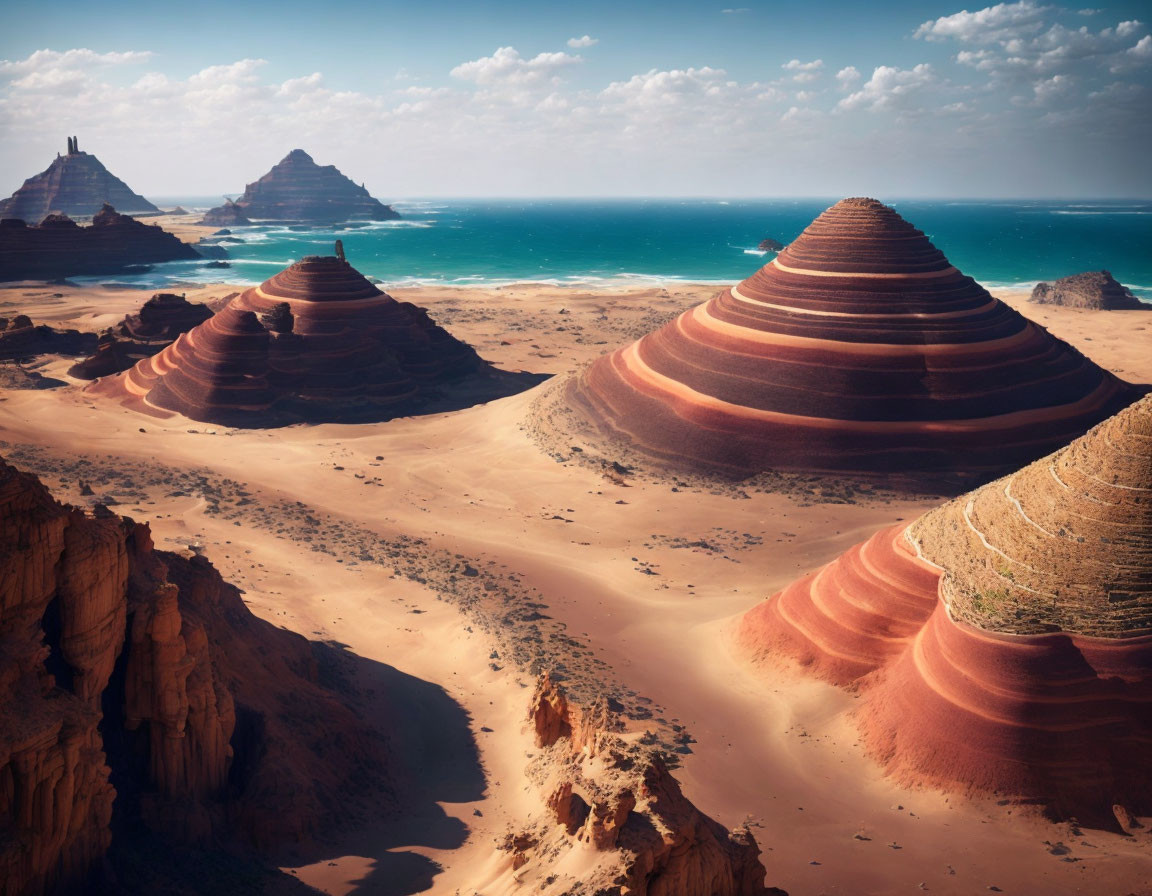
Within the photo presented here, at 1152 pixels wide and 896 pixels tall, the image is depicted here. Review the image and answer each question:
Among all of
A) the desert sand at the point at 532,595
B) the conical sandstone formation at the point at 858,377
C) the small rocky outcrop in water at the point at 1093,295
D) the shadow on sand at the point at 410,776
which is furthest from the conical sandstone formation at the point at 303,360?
the small rocky outcrop in water at the point at 1093,295

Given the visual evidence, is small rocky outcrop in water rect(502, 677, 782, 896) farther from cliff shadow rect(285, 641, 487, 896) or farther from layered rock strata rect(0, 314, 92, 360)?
layered rock strata rect(0, 314, 92, 360)

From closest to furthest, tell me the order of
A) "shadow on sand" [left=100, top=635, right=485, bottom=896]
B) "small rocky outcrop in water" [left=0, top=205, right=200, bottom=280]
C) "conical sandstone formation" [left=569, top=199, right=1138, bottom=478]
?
"shadow on sand" [left=100, top=635, right=485, bottom=896]
"conical sandstone formation" [left=569, top=199, right=1138, bottom=478]
"small rocky outcrop in water" [left=0, top=205, right=200, bottom=280]

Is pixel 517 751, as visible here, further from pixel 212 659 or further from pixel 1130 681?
pixel 1130 681

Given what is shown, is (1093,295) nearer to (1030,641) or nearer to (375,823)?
(1030,641)

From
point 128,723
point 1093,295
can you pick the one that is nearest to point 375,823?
point 128,723

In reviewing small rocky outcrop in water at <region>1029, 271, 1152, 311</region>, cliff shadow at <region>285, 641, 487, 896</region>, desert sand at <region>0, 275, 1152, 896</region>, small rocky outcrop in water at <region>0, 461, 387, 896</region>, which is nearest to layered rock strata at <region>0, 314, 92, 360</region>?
desert sand at <region>0, 275, 1152, 896</region>

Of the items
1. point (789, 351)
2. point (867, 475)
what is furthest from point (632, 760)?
point (789, 351)
